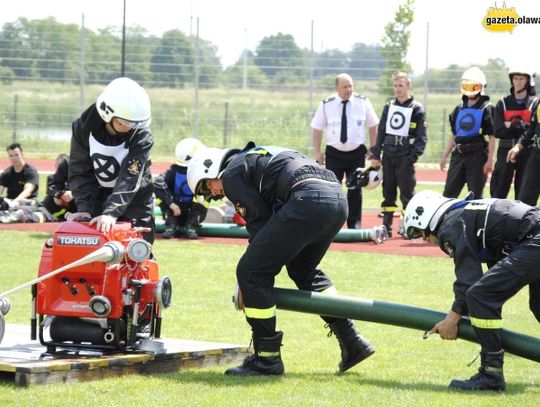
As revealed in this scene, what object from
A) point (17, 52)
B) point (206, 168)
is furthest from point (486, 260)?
point (17, 52)

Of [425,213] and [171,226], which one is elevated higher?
[425,213]

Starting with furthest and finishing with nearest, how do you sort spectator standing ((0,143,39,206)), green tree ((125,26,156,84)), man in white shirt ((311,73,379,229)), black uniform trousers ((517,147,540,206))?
1. green tree ((125,26,156,84))
2. spectator standing ((0,143,39,206))
3. man in white shirt ((311,73,379,229))
4. black uniform trousers ((517,147,540,206))

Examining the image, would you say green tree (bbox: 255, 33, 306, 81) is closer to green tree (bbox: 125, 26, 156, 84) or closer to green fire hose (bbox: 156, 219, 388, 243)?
green tree (bbox: 125, 26, 156, 84)

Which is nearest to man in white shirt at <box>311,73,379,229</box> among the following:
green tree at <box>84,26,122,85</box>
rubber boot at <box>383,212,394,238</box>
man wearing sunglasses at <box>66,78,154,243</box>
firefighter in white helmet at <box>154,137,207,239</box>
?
rubber boot at <box>383,212,394,238</box>

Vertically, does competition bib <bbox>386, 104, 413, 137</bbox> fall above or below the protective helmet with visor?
above

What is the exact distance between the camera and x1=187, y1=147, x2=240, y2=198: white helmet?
26.7 ft

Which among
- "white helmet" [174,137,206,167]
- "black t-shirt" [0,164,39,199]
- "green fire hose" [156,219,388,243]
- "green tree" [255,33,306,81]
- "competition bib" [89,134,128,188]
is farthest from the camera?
"green tree" [255,33,306,81]

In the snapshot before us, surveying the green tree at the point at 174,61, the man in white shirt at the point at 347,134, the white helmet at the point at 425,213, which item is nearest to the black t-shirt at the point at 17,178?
the man in white shirt at the point at 347,134

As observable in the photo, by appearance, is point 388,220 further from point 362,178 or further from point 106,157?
point 106,157

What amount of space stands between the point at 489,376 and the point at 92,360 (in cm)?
273

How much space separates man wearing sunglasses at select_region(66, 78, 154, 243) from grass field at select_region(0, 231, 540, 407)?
1.39 meters

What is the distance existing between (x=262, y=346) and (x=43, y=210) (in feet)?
35.7

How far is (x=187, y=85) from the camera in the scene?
3144cm

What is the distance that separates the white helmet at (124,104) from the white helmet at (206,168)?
0.56 metres
